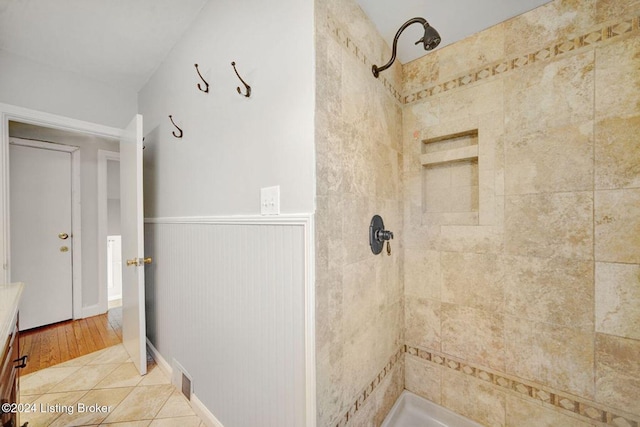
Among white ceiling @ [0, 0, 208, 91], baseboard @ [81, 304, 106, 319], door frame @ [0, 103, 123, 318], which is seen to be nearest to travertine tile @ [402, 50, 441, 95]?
white ceiling @ [0, 0, 208, 91]

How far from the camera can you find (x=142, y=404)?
150cm

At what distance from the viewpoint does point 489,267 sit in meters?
1.33

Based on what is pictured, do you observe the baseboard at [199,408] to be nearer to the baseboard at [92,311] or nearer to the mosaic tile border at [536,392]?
the mosaic tile border at [536,392]

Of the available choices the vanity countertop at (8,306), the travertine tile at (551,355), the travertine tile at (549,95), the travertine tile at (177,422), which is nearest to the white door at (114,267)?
the vanity countertop at (8,306)

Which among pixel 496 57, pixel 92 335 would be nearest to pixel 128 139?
pixel 92 335

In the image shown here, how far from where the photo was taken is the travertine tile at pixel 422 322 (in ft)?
4.95

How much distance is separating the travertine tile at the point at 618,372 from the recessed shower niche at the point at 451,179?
0.72 m

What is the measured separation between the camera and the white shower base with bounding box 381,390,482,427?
4.63 feet

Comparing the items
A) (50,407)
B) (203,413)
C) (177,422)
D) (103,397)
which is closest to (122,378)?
(103,397)

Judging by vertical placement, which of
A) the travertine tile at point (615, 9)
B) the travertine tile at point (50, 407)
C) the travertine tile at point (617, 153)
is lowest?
the travertine tile at point (50, 407)

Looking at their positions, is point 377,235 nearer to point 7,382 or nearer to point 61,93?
point 7,382

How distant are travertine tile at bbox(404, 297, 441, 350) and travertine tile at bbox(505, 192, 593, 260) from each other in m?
0.56

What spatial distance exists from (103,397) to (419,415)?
202cm

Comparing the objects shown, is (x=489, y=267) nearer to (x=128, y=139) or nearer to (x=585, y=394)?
(x=585, y=394)
